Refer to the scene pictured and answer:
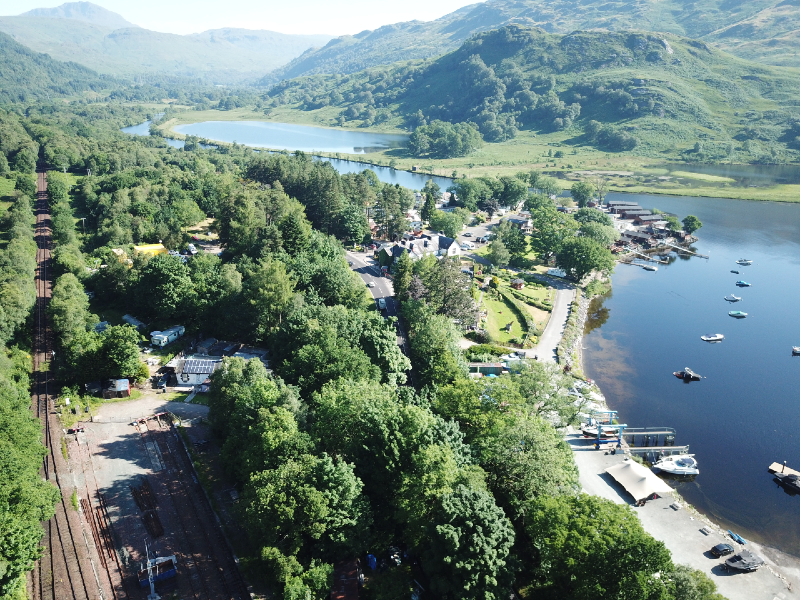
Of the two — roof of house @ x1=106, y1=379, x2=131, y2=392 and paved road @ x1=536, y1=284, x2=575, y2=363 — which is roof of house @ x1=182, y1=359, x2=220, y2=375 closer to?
roof of house @ x1=106, y1=379, x2=131, y2=392

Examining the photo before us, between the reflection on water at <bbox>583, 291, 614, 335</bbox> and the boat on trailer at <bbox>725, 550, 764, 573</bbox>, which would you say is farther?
the reflection on water at <bbox>583, 291, 614, 335</bbox>

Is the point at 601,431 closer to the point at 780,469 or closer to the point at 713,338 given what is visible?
the point at 780,469

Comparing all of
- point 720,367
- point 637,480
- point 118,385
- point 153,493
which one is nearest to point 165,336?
point 118,385

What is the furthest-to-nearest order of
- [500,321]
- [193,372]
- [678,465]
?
1. [500,321]
2. [193,372]
3. [678,465]

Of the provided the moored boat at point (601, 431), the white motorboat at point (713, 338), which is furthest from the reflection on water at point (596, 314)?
the moored boat at point (601, 431)

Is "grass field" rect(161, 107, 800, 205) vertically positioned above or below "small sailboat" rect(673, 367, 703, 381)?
above

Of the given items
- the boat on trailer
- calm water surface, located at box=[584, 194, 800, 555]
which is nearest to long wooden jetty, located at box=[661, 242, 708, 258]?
calm water surface, located at box=[584, 194, 800, 555]

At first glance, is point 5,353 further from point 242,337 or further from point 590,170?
point 590,170

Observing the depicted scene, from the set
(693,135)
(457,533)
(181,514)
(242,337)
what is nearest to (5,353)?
(242,337)
